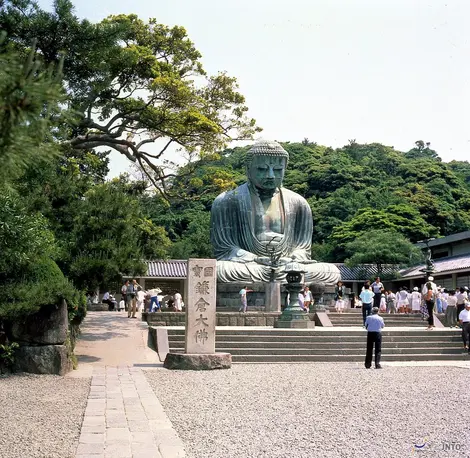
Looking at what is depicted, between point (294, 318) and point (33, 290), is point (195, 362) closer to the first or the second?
point (33, 290)

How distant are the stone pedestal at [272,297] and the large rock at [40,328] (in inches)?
398

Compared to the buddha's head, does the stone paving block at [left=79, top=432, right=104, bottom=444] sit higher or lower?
lower

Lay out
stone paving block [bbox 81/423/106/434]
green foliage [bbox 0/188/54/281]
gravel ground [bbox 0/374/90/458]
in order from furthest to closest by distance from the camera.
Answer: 1. green foliage [bbox 0/188/54/281]
2. stone paving block [bbox 81/423/106/434]
3. gravel ground [bbox 0/374/90/458]

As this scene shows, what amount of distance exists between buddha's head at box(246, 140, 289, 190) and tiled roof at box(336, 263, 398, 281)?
15.8 meters

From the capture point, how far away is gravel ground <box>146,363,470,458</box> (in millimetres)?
5672

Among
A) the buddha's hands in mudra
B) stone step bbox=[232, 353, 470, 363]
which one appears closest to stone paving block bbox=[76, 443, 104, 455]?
stone step bbox=[232, 353, 470, 363]

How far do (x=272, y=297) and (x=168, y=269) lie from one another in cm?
1848

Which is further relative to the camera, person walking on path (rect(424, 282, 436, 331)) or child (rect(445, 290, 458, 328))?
child (rect(445, 290, 458, 328))

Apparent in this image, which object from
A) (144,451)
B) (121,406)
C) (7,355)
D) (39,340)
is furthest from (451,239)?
(144,451)

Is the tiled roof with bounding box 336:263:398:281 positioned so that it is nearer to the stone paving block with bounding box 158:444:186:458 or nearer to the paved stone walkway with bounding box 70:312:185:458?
the paved stone walkway with bounding box 70:312:185:458

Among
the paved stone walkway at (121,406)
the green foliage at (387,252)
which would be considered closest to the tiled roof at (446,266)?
the green foliage at (387,252)

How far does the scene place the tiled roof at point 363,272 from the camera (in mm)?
36656

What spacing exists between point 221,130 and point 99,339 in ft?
20.8

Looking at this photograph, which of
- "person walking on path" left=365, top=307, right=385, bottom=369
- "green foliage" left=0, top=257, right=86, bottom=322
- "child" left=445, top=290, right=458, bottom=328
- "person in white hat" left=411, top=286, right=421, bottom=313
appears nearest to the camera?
"green foliage" left=0, top=257, right=86, bottom=322
